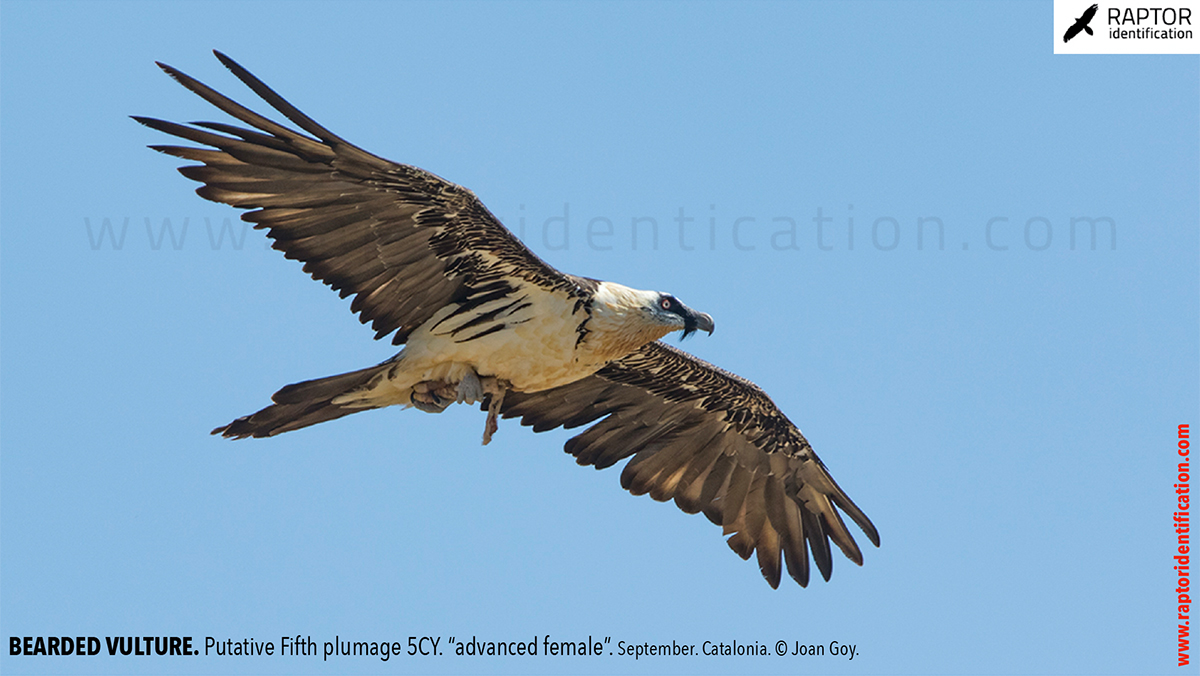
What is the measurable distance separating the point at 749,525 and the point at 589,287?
4180 mm

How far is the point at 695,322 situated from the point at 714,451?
2.58 meters

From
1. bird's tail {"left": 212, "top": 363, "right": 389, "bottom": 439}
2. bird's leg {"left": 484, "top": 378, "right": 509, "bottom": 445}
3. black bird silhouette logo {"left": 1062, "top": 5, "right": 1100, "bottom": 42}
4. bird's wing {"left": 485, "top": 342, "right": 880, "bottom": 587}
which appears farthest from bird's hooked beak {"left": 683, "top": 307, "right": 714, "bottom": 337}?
black bird silhouette logo {"left": 1062, "top": 5, "right": 1100, "bottom": 42}

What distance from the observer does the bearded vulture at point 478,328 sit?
36.8 ft

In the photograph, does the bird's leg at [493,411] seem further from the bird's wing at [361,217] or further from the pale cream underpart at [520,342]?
the bird's wing at [361,217]

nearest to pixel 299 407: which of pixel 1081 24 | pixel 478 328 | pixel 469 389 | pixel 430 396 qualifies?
pixel 430 396

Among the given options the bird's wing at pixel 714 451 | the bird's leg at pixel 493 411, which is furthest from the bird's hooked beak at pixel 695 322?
the bird's leg at pixel 493 411

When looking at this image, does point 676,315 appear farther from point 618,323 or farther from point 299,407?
point 299,407

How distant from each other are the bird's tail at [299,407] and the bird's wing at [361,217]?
0.56 meters

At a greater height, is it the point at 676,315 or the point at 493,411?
the point at 676,315

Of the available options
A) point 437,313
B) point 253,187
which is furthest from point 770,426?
point 253,187

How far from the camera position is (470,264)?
12117 millimetres

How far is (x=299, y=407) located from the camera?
12.1 meters

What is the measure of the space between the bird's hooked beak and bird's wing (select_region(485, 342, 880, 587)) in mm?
1179

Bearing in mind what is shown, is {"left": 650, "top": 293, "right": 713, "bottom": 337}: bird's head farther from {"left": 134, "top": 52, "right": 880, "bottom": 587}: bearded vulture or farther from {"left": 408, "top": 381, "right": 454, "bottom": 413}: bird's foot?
{"left": 408, "top": 381, "right": 454, "bottom": 413}: bird's foot
